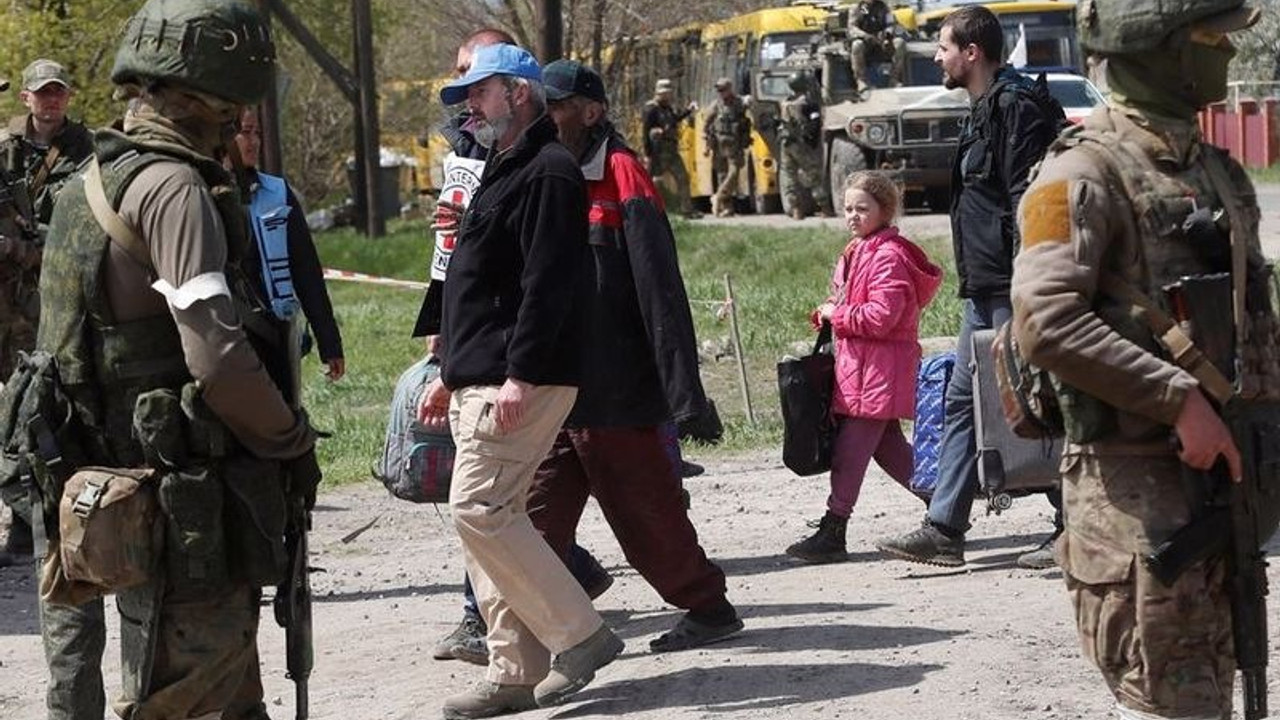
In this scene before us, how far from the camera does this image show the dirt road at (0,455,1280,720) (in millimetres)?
6734

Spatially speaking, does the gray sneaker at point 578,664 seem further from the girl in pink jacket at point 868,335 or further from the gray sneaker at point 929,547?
the girl in pink jacket at point 868,335

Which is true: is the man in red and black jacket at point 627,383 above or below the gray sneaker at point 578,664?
above

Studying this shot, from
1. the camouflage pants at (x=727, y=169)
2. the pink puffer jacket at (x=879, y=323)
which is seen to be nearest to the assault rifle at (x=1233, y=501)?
the pink puffer jacket at (x=879, y=323)

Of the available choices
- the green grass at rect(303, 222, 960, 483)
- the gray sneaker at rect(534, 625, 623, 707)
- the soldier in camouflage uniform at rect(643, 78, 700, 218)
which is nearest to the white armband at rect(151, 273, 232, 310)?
the gray sneaker at rect(534, 625, 623, 707)

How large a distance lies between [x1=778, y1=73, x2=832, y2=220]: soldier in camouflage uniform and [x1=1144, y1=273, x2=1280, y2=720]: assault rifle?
81.8ft

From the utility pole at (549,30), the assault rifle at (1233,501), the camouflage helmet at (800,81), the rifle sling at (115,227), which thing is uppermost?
the utility pole at (549,30)

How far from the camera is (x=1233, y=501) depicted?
4.61 m

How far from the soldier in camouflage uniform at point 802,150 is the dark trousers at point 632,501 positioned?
879 inches

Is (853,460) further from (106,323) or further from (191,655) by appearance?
(106,323)

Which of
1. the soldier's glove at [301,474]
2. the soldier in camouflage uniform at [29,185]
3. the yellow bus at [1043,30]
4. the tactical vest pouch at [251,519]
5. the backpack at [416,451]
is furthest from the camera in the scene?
the yellow bus at [1043,30]

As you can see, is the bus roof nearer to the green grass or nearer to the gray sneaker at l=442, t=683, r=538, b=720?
the green grass

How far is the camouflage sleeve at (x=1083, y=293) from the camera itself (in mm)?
4531

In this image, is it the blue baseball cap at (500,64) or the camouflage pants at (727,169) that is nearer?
the blue baseball cap at (500,64)

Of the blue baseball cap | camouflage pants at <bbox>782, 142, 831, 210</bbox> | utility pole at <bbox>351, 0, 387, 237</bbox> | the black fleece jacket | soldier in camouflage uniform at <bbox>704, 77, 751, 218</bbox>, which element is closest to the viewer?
the black fleece jacket
